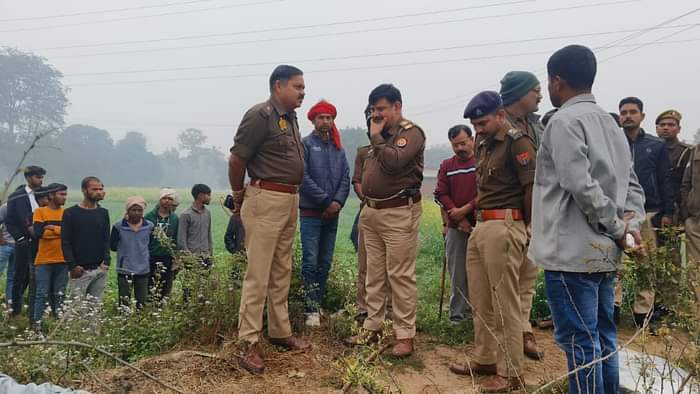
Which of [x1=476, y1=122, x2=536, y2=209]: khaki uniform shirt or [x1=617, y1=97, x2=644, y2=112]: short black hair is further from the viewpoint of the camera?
[x1=617, y1=97, x2=644, y2=112]: short black hair

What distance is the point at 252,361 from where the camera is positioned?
11.1 ft

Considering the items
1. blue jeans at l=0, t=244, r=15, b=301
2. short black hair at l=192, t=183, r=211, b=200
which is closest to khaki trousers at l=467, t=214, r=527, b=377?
short black hair at l=192, t=183, r=211, b=200

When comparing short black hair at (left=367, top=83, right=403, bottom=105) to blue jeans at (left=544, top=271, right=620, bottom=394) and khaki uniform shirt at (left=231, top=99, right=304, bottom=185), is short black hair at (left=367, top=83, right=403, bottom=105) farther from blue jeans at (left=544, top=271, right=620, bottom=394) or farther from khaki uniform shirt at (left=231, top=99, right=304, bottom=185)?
blue jeans at (left=544, top=271, right=620, bottom=394)

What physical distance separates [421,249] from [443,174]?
26.6 ft

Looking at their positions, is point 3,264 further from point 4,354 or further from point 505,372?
point 505,372

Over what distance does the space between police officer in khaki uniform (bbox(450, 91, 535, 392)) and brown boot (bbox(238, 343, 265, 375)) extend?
4.73ft

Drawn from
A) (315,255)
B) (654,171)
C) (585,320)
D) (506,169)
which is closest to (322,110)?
(315,255)

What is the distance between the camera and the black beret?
3.19 meters

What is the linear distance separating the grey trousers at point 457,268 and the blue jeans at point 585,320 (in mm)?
2219

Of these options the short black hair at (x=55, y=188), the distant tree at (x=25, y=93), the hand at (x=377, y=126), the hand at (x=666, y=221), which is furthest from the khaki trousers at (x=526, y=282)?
the distant tree at (x=25, y=93)

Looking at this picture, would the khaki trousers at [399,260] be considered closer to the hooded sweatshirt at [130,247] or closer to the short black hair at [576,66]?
the short black hair at [576,66]

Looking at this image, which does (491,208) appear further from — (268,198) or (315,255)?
(315,255)

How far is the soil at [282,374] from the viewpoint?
3.10 meters

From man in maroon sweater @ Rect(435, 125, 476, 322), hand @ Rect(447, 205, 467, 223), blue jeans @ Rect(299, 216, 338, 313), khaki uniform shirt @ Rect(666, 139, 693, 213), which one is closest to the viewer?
hand @ Rect(447, 205, 467, 223)
